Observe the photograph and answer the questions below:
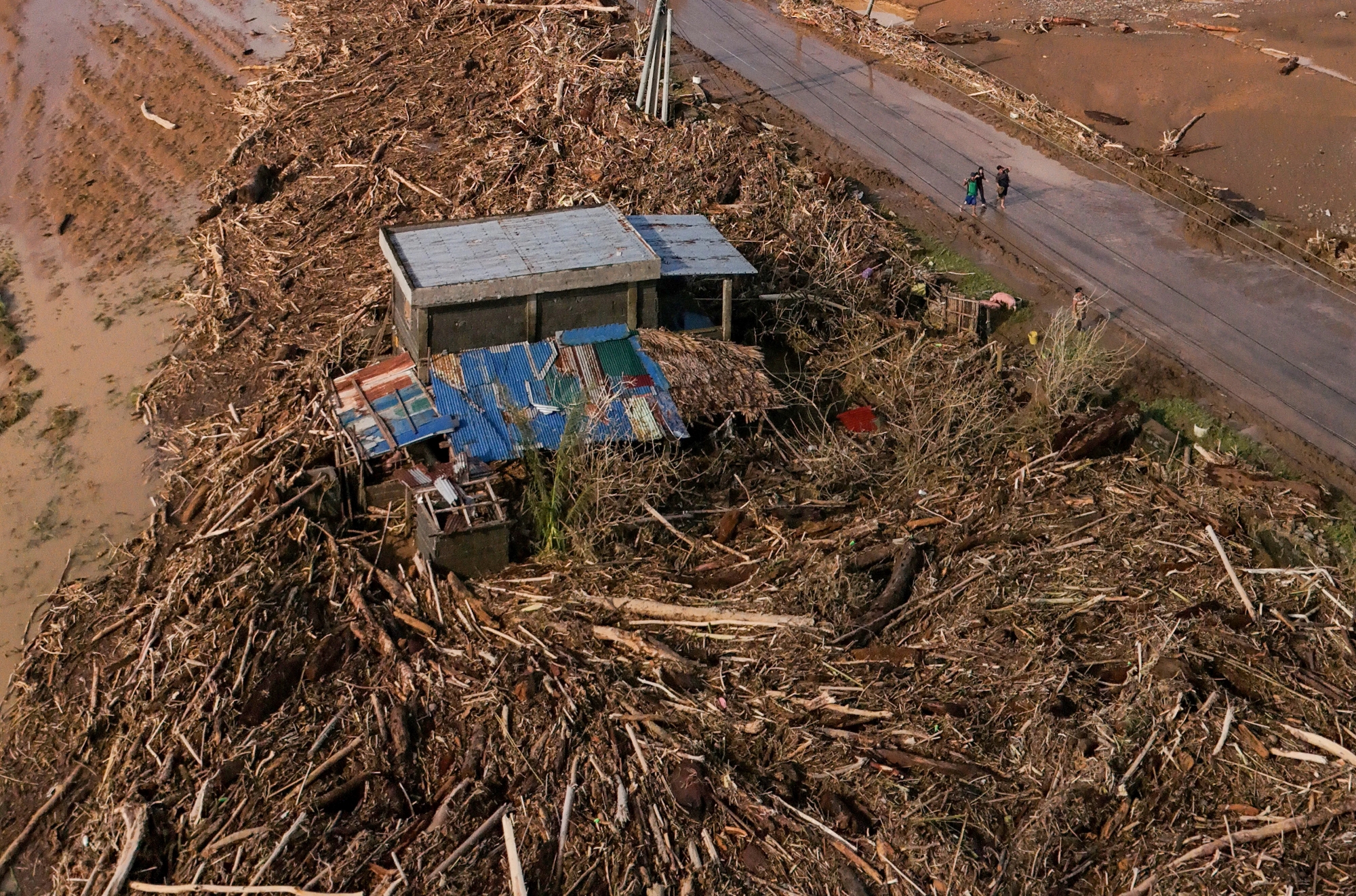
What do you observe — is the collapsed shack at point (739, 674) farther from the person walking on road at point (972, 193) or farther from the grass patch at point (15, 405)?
the person walking on road at point (972, 193)

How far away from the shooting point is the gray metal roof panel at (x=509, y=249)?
1333cm

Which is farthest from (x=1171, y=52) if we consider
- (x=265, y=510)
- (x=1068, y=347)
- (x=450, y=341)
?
(x=265, y=510)

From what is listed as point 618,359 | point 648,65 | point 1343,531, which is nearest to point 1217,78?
point 648,65

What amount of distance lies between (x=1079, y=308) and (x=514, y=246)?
25.5 feet

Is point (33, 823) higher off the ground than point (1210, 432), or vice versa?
point (33, 823)

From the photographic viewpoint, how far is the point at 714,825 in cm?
986

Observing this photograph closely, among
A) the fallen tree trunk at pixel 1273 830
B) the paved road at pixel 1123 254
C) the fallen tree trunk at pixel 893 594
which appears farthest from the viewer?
the paved road at pixel 1123 254

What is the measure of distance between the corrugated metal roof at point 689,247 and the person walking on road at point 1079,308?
4444 mm

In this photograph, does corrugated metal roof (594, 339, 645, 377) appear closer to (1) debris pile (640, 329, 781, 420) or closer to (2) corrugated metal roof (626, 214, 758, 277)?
(1) debris pile (640, 329, 781, 420)

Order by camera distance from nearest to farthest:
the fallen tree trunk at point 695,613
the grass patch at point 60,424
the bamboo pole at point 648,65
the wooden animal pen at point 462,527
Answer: the fallen tree trunk at point 695,613
the wooden animal pen at point 462,527
the grass patch at point 60,424
the bamboo pole at point 648,65

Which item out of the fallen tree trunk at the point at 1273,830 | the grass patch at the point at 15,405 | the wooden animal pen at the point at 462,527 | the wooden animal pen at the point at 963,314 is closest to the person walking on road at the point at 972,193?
the wooden animal pen at the point at 963,314

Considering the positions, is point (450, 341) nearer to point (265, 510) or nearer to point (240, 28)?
point (265, 510)

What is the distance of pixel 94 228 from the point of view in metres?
21.2

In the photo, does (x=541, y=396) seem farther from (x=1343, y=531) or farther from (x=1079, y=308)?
(x=1343, y=531)
